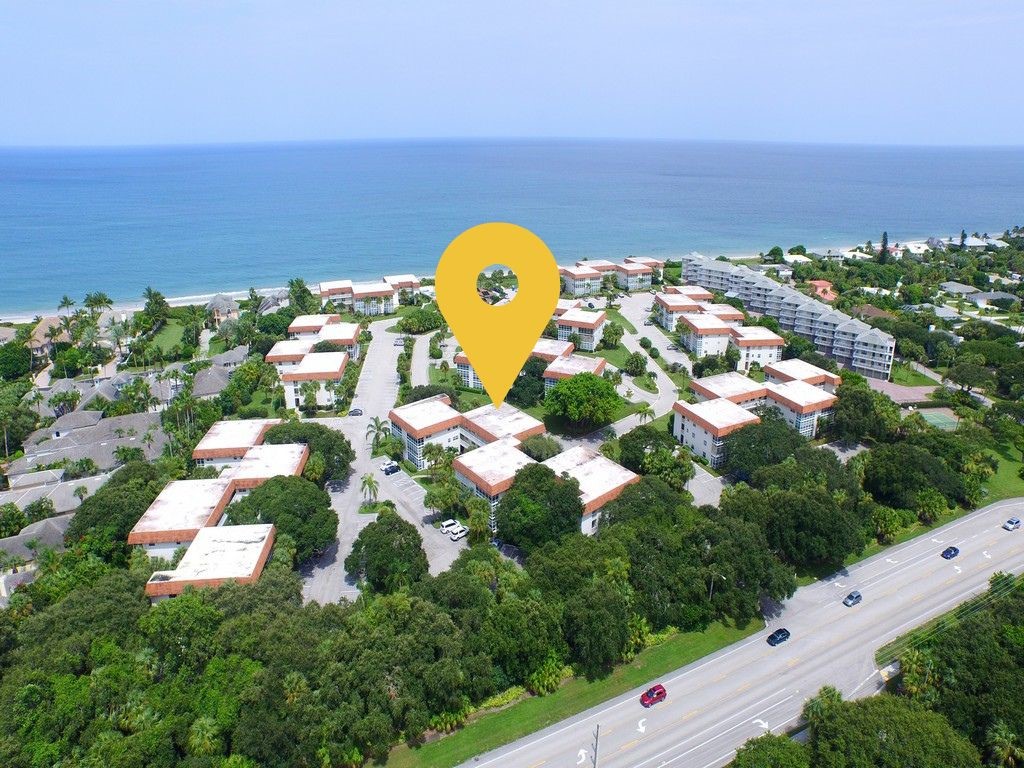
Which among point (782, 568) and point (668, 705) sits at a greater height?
point (782, 568)

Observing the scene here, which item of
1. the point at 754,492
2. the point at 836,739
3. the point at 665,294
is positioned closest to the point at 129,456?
the point at 754,492

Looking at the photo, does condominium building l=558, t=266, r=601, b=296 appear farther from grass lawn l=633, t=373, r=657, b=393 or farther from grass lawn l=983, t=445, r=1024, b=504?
grass lawn l=983, t=445, r=1024, b=504

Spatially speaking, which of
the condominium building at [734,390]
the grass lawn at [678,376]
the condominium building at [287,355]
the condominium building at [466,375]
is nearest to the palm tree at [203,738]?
the condominium building at [466,375]

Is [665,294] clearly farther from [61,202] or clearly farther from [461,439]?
[61,202]

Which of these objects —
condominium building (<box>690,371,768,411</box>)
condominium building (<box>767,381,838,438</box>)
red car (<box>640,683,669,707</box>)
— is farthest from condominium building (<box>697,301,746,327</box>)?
red car (<box>640,683,669,707</box>)

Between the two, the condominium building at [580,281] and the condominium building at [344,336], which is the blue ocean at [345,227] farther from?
the condominium building at [344,336]

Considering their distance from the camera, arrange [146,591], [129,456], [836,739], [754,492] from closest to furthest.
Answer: [836,739], [146,591], [754,492], [129,456]

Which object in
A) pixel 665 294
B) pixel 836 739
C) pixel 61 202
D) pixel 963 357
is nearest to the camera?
pixel 836 739

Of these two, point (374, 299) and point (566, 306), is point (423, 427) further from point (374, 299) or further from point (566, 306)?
point (374, 299)
